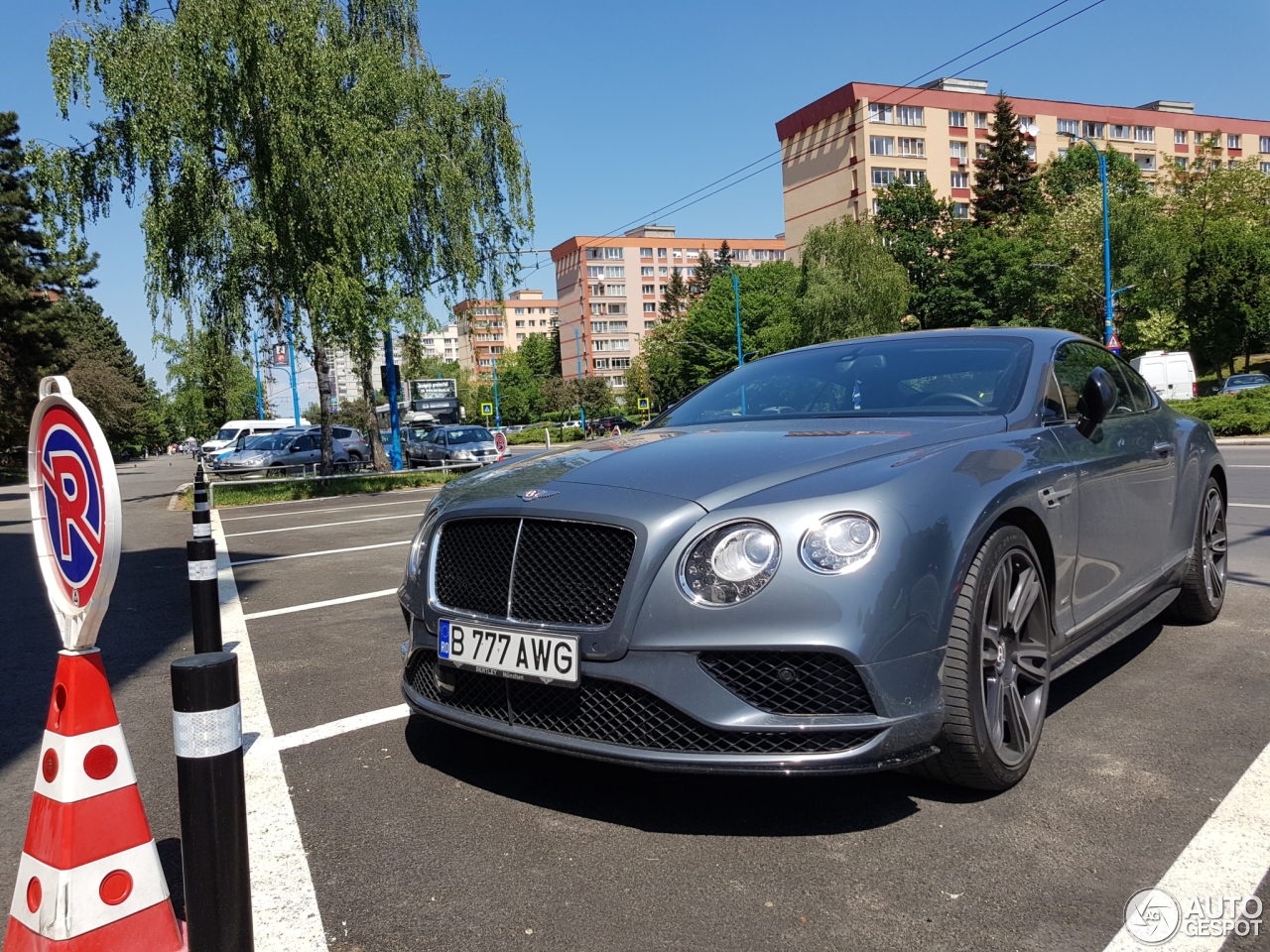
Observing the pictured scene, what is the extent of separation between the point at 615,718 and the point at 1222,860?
161cm

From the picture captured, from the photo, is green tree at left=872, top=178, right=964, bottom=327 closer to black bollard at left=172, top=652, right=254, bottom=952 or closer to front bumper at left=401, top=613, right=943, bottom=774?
front bumper at left=401, top=613, right=943, bottom=774

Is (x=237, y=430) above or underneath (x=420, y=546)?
underneath

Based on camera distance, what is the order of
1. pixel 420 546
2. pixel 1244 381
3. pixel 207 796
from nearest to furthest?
pixel 207 796 → pixel 420 546 → pixel 1244 381

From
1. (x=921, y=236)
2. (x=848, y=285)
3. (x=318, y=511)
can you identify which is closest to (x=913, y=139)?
(x=921, y=236)

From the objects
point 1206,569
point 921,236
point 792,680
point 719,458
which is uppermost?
point 921,236

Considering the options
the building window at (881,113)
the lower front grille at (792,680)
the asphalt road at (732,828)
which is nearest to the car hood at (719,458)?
the lower front grille at (792,680)

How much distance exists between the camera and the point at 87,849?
2289 mm

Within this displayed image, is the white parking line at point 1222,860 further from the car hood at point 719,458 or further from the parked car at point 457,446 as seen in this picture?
the parked car at point 457,446

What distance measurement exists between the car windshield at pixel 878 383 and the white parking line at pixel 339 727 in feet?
5.63

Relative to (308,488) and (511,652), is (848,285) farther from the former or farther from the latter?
(511,652)

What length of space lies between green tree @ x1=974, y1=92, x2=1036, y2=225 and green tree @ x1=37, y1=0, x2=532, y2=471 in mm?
58072

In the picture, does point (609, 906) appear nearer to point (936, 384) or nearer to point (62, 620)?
point (62, 620)

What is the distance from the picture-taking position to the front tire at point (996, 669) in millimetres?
2867

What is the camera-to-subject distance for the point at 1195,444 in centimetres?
514
